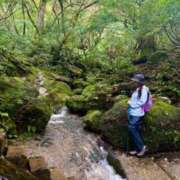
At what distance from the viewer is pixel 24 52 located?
17.0m

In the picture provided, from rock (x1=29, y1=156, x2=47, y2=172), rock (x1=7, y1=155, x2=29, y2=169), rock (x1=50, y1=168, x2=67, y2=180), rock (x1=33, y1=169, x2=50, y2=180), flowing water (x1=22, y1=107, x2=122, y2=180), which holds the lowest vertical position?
flowing water (x1=22, y1=107, x2=122, y2=180)

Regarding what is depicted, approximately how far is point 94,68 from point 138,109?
1012cm

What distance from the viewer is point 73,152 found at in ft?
25.0

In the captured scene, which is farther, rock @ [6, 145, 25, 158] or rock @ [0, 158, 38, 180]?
rock @ [6, 145, 25, 158]

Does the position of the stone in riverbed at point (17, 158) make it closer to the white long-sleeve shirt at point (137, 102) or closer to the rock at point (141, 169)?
the rock at point (141, 169)

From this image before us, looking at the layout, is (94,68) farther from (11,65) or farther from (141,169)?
(141,169)

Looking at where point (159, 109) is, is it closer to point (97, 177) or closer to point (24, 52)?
point (97, 177)

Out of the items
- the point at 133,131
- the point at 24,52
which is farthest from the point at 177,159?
the point at 24,52

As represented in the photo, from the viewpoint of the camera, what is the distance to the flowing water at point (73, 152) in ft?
22.8

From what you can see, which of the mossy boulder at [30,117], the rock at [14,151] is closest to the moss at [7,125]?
the mossy boulder at [30,117]

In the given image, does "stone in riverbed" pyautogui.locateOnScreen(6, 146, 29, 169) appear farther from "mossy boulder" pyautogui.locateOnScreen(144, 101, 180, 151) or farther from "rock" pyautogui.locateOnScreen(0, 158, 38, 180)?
"mossy boulder" pyautogui.locateOnScreen(144, 101, 180, 151)

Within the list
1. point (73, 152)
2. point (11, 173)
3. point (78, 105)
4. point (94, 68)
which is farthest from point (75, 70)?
point (11, 173)

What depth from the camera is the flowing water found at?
696 cm

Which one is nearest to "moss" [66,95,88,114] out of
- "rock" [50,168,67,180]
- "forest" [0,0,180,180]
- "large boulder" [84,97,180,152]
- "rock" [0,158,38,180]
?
"forest" [0,0,180,180]
